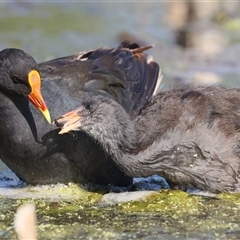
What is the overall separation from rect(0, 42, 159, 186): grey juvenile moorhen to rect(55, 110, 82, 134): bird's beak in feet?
0.44

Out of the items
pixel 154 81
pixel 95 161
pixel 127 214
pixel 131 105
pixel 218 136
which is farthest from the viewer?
pixel 154 81

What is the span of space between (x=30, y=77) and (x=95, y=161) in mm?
867

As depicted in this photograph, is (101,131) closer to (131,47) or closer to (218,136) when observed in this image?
(218,136)

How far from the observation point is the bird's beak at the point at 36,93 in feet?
21.5

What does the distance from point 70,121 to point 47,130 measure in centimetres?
42

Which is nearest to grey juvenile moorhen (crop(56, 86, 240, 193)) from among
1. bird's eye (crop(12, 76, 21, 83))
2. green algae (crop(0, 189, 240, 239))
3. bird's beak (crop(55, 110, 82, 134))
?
bird's beak (crop(55, 110, 82, 134))

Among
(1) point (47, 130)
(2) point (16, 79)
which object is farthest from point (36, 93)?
(1) point (47, 130)

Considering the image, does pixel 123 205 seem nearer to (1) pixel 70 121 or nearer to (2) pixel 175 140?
(2) pixel 175 140

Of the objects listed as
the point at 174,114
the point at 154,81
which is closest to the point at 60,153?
the point at 174,114

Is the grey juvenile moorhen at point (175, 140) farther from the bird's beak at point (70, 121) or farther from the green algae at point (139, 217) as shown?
the green algae at point (139, 217)

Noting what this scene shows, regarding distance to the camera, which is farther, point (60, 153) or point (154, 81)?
point (154, 81)

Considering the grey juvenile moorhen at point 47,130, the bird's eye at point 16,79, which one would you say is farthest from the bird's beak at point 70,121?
the bird's eye at point 16,79

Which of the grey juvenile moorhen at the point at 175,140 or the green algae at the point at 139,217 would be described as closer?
the green algae at the point at 139,217

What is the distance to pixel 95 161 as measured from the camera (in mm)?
6906
